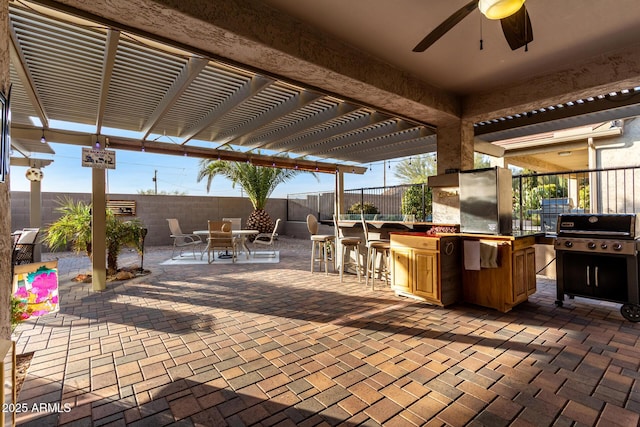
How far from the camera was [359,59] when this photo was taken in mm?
3396

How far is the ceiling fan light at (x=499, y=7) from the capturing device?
6.17 feet

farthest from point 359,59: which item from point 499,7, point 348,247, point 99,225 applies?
point 99,225

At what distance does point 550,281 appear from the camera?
5102 mm

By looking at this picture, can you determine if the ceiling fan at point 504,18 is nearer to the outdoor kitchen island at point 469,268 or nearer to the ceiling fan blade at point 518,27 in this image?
the ceiling fan blade at point 518,27

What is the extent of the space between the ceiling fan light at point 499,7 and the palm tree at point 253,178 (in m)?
9.38

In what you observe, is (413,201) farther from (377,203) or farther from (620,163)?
(620,163)

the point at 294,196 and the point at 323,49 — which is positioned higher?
the point at 323,49

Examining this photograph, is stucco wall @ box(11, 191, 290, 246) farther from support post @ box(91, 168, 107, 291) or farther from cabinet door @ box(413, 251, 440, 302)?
cabinet door @ box(413, 251, 440, 302)

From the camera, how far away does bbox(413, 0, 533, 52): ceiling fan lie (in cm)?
191

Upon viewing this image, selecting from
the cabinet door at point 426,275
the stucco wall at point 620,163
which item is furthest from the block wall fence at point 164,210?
the stucco wall at point 620,163

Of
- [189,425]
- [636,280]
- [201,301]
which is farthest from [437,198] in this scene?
[189,425]

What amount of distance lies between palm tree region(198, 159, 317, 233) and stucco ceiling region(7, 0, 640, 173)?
591cm

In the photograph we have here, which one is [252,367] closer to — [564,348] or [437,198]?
[564,348]

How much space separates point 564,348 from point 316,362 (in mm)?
2163
